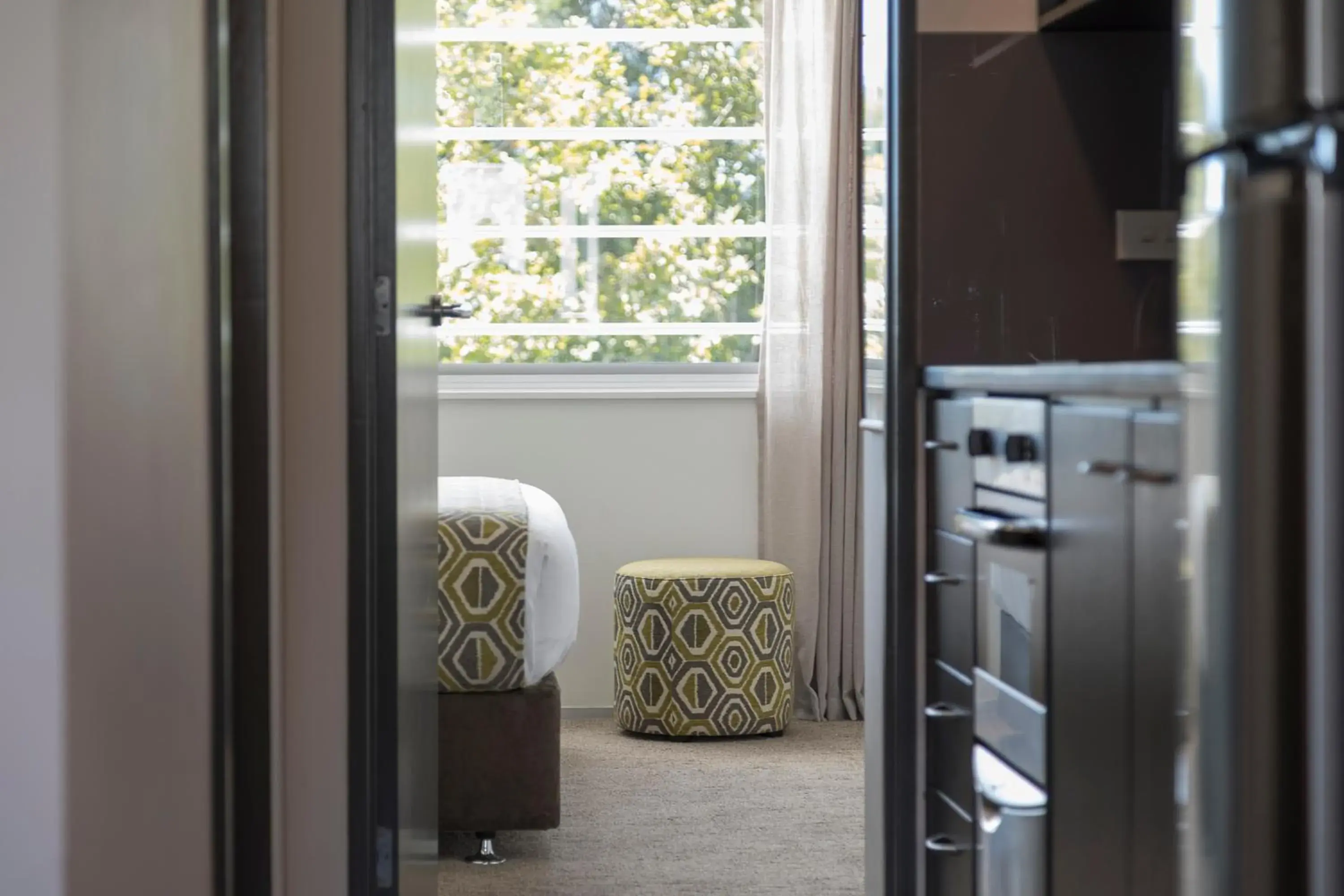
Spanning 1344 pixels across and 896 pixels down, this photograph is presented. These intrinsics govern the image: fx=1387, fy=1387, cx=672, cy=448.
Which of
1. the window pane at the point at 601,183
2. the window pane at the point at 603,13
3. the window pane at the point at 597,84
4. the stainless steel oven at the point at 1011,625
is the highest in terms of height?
the window pane at the point at 603,13

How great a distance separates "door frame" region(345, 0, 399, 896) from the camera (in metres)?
2.04

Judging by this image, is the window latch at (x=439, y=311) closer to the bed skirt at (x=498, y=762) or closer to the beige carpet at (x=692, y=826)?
the bed skirt at (x=498, y=762)

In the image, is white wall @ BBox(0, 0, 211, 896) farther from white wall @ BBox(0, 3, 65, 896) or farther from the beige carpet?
the beige carpet

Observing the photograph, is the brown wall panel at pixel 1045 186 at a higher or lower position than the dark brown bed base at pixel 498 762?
higher

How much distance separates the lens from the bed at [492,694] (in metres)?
2.92

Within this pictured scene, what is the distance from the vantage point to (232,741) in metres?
1.93

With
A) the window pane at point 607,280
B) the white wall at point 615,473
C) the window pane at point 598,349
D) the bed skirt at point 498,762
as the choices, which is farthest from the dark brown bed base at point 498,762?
the window pane at point 607,280

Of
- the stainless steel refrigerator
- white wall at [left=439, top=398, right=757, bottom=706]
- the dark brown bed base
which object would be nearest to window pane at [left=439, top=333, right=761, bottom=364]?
white wall at [left=439, top=398, right=757, bottom=706]

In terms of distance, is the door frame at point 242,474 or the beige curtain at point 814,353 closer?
the door frame at point 242,474

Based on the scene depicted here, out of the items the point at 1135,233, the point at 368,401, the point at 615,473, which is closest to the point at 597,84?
the point at 615,473

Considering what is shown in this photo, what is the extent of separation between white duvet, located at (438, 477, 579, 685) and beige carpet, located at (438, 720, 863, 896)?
1.33 feet

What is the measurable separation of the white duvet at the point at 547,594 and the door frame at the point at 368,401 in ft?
2.82

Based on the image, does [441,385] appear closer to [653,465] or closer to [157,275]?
[653,465]

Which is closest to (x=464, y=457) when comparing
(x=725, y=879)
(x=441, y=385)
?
(x=441, y=385)
